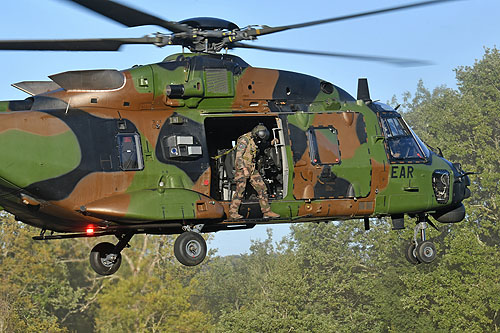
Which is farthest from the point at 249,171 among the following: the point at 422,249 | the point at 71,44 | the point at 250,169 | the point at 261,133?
the point at 422,249

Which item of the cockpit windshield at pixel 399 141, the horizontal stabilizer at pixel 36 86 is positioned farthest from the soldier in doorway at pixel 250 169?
the horizontal stabilizer at pixel 36 86

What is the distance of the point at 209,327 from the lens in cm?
5422

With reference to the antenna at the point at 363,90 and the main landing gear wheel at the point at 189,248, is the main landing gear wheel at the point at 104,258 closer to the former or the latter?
the main landing gear wheel at the point at 189,248

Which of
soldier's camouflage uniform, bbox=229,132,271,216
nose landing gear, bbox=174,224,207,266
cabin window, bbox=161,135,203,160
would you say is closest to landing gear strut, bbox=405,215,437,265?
soldier's camouflage uniform, bbox=229,132,271,216

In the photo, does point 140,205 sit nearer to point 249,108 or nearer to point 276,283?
point 249,108

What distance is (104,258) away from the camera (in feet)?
48.5

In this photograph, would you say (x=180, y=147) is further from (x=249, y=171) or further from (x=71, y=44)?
(x=71, y=44)

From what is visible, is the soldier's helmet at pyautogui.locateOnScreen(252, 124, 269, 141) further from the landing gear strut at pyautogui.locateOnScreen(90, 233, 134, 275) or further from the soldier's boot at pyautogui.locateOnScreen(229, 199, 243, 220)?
the landing gear strut at pyautogui.locateOnScreen(90, 233, 134, 275)

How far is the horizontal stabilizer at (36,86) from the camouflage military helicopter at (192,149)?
25 mm

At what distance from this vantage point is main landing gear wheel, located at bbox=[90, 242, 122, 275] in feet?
48.3

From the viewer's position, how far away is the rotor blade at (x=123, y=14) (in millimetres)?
11242

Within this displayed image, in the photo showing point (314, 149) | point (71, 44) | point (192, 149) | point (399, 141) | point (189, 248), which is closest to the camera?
point (71, 44)

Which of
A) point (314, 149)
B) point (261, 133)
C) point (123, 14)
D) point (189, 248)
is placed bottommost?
point (189, 248)

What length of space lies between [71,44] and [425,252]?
8312 mm
